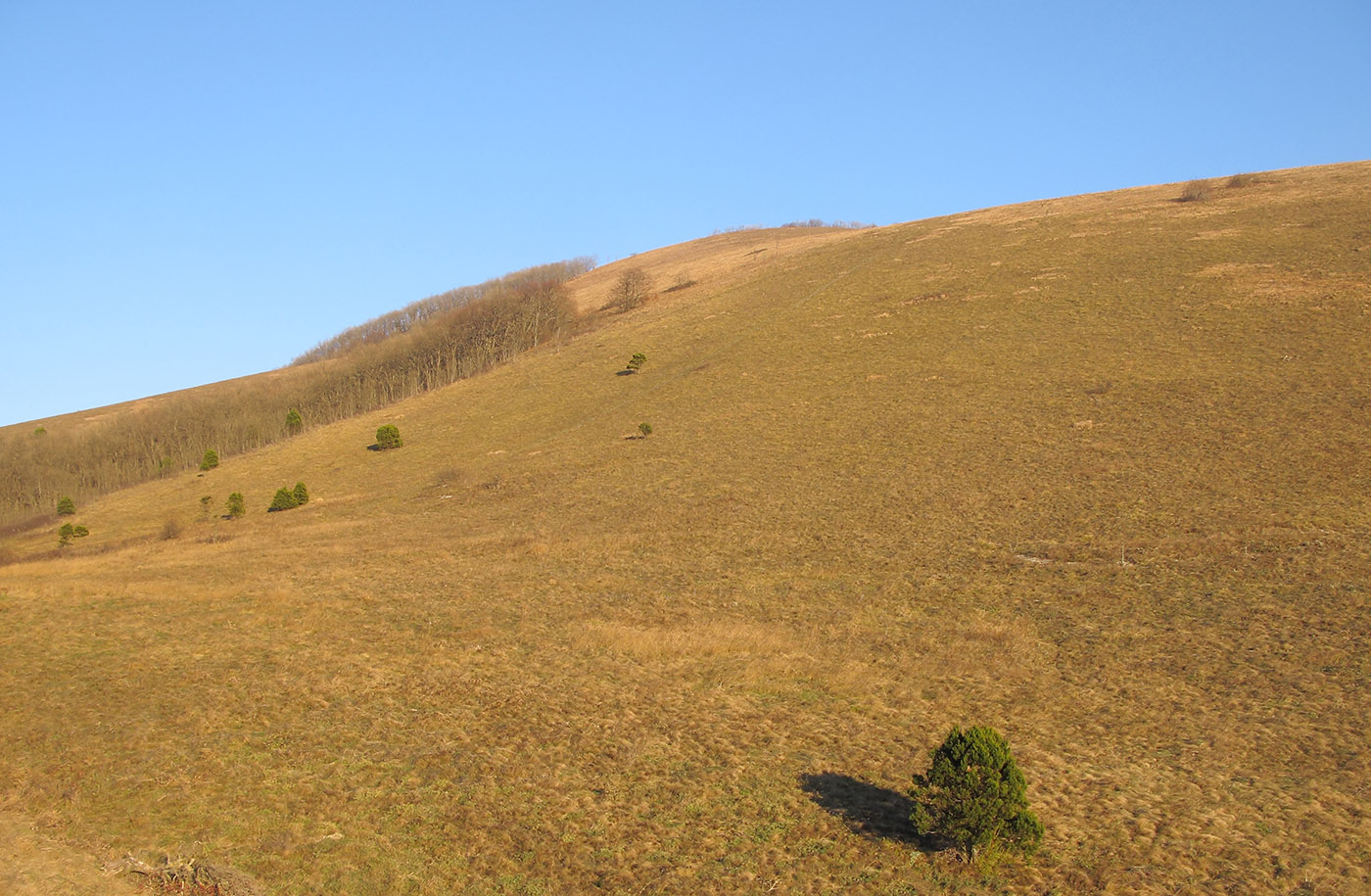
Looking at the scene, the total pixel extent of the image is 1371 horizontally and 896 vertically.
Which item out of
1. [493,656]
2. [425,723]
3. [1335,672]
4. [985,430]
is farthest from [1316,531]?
[425,723]

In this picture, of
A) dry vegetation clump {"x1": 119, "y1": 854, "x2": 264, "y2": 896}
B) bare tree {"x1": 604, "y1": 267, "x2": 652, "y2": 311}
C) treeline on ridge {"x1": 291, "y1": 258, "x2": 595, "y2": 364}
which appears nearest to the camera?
dry vegetation clump {"x1": 119, "y1": 854, "x2": 264, "y2": 896}

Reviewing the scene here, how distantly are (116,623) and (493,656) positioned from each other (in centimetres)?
981

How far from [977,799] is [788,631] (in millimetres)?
9741

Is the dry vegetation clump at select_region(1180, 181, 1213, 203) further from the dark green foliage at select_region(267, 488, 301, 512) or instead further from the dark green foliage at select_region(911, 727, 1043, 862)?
the dark green foliage at select_region(911, 727, 1043, 862)

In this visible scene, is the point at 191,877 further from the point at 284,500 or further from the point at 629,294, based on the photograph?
the point at 629,294

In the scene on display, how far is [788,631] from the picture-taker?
793 inches

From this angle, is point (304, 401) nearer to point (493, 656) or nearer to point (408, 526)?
point (408, 526)

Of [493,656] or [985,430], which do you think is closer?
[493,656]

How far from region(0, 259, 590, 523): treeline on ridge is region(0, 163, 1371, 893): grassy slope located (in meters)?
25.0

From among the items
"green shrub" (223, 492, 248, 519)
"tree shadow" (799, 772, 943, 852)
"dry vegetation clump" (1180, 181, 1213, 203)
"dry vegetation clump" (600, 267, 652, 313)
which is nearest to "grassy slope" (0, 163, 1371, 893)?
"tree shadow" (799, 772, 943, 852)

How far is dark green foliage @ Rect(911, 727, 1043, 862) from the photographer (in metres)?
10.4

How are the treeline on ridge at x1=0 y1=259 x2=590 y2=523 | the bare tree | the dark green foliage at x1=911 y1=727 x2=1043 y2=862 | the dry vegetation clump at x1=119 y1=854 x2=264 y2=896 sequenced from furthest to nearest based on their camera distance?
the bare tree → the treeline on ridge at x1=0 y1=259 x2=590 y2=523 → the dark green foliage at x1=911 y1=727 x2=1043 y2=862 → the dry vegetation clump at x1=119 y1=854 x2=264 y2=896

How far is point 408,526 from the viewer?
34656mm

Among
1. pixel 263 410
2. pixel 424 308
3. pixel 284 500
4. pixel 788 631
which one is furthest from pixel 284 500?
pixel 424 308
